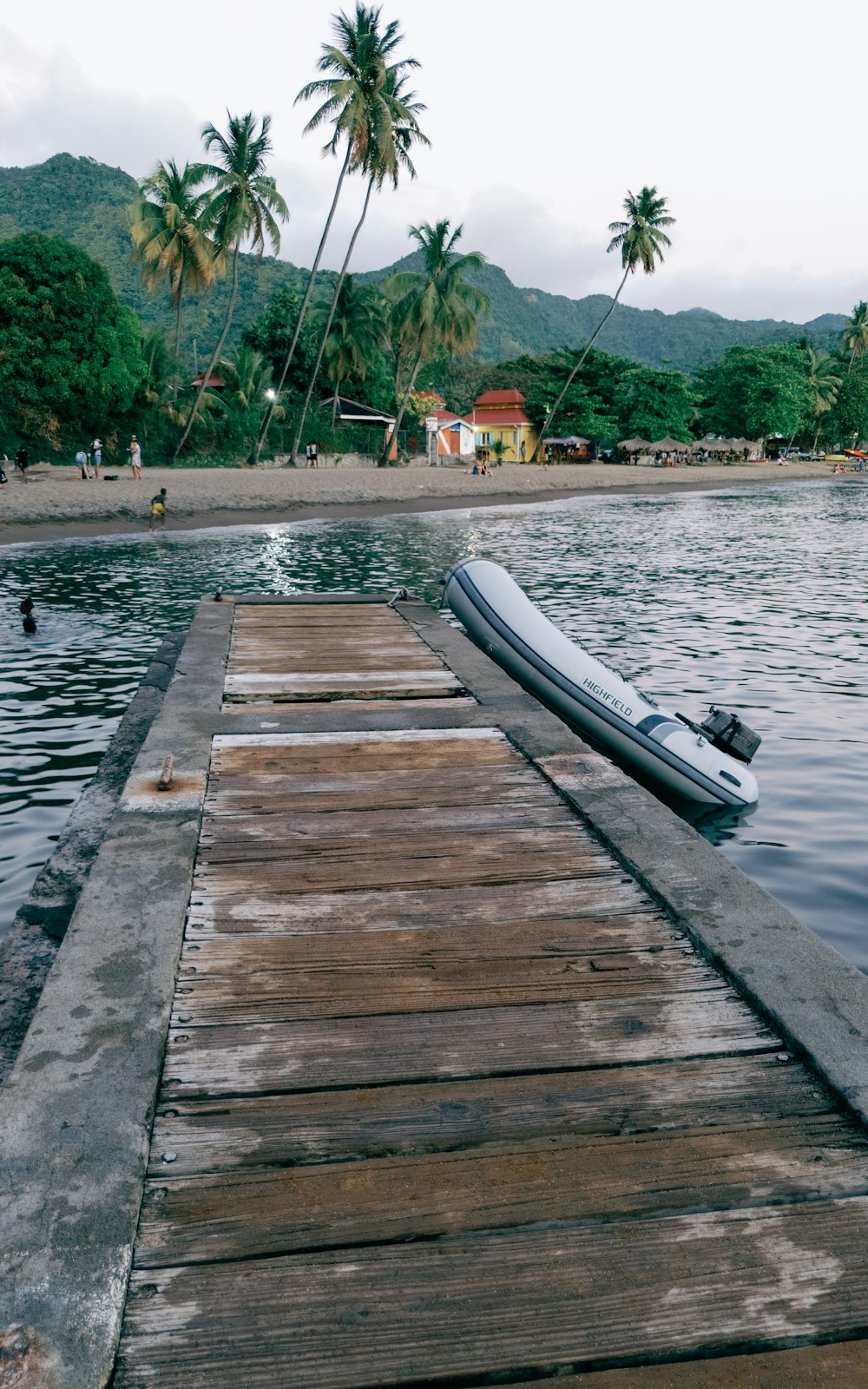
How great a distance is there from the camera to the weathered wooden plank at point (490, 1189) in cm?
191

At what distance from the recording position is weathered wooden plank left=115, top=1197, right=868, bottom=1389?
1.66 m

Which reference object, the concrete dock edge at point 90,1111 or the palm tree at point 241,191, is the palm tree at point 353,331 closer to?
the palm tree at point 241,191

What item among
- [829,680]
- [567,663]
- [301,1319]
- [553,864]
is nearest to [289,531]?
[829,680]

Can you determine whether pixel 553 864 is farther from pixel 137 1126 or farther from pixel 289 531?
pixel 289 531

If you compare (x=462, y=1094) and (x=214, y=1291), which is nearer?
(x=214, y=1291)

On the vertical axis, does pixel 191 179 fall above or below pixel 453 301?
above

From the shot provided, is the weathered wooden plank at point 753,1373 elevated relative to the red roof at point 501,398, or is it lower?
lower

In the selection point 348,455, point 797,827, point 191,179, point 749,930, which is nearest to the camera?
point 749,930

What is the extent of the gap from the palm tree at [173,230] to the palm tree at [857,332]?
8184 centimetres

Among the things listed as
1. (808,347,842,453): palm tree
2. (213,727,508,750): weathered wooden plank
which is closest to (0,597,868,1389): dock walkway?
(213,727,508,750): weathered wooden plank

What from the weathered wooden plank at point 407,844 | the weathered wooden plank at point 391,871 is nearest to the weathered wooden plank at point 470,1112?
the weathered wooden plank at point 391,871

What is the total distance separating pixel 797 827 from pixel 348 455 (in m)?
50.7

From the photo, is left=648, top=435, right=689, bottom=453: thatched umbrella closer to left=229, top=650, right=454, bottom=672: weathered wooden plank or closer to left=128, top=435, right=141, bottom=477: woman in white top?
left=128, top=435, right=141, bottom=477: woman in white top

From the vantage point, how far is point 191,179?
139 feet
